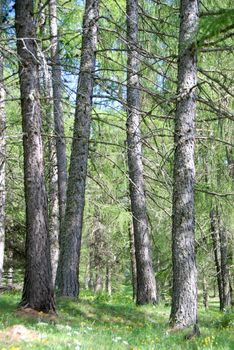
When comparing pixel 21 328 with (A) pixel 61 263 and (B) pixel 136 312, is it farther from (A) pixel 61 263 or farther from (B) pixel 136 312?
(B) pixel 136 312

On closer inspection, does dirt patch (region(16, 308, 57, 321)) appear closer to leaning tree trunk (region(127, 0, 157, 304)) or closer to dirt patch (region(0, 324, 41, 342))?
dirt patch (region(0, 324, 41, 342))

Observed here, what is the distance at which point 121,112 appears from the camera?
13078 mm

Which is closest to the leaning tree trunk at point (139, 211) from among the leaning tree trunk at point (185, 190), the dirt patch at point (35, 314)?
the leaning tree trunk at point (185, 190)

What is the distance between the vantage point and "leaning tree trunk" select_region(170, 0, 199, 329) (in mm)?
7316

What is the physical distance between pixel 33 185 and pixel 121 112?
6074 mm

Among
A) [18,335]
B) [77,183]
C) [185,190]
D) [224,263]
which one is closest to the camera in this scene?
[18,335]

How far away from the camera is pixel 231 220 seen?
12.9 metres

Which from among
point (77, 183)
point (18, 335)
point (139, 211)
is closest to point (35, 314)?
point (18, 335)

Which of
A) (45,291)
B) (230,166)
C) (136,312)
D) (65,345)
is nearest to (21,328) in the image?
(65,345)

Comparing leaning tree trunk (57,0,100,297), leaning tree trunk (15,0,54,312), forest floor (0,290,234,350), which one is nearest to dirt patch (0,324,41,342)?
forest floor (0,290,234,350)

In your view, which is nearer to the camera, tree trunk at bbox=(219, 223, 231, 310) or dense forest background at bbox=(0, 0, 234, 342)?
dense forest background at bbox=(0, 0, 234, 342)

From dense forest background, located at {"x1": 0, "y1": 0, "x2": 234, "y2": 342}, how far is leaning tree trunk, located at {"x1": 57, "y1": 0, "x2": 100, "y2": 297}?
0.26ft

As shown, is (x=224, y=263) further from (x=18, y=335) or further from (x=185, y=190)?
(x=18, y=335)

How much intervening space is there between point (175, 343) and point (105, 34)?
8.48 metres
